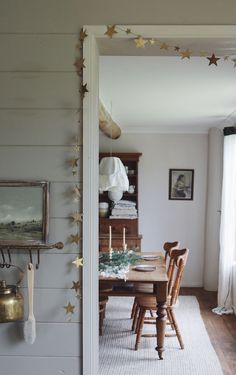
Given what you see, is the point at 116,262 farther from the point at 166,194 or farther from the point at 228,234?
the point at 166,194

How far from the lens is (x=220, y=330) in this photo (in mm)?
4273

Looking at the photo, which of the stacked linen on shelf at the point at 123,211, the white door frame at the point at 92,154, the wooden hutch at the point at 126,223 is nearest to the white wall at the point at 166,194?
the wooden hutch at the point at 126,223

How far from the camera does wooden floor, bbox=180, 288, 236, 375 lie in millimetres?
3528

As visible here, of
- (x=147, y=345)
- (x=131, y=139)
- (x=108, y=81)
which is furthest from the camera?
(x=131, y=139)

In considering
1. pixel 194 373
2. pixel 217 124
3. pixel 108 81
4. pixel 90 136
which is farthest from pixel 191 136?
pixel 90 136

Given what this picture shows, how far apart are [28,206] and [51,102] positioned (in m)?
0.40

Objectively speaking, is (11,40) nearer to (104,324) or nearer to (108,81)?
(108,81)

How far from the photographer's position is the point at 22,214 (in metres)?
1.48

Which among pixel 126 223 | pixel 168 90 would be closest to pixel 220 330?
pixel 126 223

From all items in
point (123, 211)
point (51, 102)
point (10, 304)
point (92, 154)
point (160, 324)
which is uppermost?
point (51, 102)

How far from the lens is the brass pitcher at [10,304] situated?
143 centimetres

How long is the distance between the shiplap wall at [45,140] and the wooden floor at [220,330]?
2333 mm

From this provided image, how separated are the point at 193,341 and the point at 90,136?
3.10 metres

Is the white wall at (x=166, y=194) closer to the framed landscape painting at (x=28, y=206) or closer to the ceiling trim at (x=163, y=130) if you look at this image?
the ceiling trim at (x=163, y=130)
